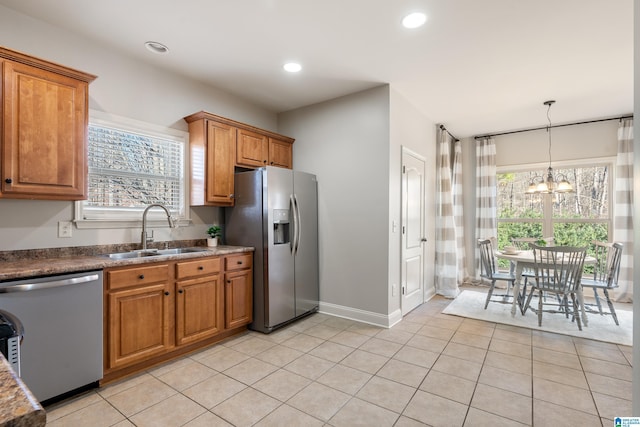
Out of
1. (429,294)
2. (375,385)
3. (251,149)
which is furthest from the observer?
(429,294)

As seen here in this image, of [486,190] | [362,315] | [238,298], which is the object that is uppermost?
[486,190]

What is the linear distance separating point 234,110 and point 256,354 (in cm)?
280

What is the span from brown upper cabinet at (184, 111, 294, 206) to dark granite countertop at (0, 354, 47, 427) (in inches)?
113

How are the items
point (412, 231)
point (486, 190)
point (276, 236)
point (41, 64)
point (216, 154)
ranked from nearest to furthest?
point (41, 64), point (216, 154), point (276, 236), point (412, 231), point (486, 190)

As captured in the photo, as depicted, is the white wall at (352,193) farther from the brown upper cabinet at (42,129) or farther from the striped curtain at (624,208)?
the striped curtain at (624,208)

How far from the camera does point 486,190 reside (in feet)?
18.4

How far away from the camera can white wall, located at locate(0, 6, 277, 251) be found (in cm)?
233

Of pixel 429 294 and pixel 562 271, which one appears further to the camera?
pixel 429 294

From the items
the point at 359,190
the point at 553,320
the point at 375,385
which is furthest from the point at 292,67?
the point at 553,320

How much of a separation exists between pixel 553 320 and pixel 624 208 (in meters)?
2.27

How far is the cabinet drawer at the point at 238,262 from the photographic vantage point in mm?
3150

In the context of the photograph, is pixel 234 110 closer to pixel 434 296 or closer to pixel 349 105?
pixel 349 105

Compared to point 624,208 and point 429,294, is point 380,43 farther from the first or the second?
point 624,208

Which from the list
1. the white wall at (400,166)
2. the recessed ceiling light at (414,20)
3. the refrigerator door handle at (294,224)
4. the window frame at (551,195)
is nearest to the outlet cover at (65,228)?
the refrigerator door handle at (294,224)
